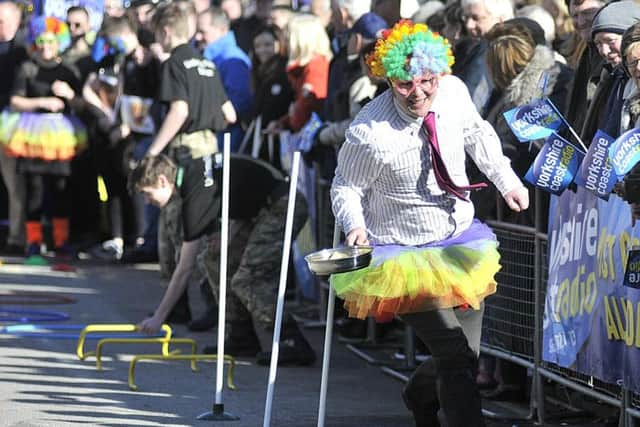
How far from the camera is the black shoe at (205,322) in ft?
39.4

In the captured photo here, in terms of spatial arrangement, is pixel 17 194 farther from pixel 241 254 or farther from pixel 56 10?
pixel 241 254

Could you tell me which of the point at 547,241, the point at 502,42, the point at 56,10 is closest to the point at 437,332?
the point at 547,241

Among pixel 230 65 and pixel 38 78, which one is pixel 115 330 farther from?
pixel 38 78

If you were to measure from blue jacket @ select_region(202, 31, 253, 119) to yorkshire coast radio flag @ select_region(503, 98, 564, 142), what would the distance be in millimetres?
6847

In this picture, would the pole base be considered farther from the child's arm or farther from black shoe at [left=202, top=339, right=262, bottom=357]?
the child's arm

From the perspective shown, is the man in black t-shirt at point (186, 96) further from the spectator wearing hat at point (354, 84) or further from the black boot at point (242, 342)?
the black boot at point (242, 342)

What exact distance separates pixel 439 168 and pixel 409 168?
0.14m

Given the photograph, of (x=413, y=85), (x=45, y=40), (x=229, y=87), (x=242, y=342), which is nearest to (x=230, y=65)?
(x=229, y=87)

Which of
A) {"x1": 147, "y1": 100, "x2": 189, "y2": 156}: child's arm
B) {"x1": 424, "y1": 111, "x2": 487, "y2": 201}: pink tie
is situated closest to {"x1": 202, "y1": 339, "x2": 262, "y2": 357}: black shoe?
{"x1": 147, "y1": 100, "x2": 189, "y2": 156}: child's arm

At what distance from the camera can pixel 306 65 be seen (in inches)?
510

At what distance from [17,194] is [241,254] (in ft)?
23.1

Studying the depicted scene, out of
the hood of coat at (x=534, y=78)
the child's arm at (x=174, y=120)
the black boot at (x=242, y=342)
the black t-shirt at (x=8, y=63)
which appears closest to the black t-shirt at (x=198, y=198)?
the black boot at (x=242, y=342)

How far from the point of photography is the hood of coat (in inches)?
357

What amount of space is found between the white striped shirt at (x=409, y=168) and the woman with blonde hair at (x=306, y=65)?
560cm
